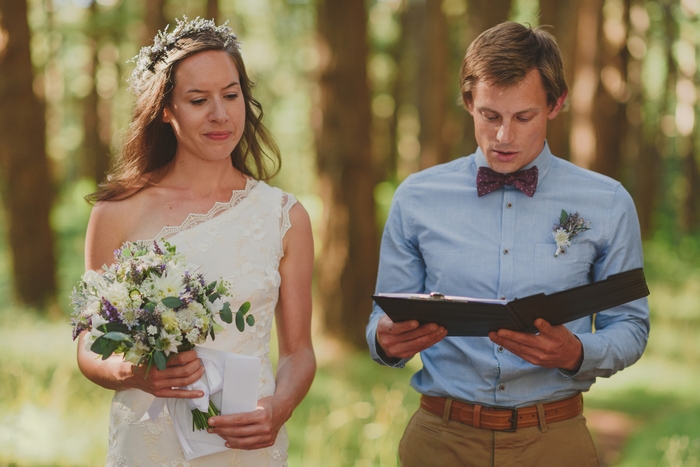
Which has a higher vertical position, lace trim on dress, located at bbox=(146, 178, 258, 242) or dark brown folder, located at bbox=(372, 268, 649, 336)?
lace trim on dress, located at bbox=(146, 178, 258, 242)

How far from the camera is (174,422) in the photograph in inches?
124

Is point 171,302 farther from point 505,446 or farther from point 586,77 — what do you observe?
point 586,77

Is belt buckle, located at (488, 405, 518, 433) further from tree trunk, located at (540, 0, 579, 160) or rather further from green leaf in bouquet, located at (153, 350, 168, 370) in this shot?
tree trunk, located at (540, 0, 579, 160)

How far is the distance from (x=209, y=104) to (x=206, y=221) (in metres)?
0.50

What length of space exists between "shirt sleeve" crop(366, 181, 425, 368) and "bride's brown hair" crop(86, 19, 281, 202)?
2.01 ft

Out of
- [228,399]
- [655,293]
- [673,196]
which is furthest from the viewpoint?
[673,196]

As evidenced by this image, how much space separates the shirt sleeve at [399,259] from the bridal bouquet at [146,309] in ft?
2.65

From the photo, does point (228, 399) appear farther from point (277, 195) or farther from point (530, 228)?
point (530, 228)

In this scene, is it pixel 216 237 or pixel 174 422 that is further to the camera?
pixel 216 237

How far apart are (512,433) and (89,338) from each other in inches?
66.2

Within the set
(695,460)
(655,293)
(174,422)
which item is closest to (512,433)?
(174,422)

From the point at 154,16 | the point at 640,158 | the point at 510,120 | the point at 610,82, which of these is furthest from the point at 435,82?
the point at 640,158

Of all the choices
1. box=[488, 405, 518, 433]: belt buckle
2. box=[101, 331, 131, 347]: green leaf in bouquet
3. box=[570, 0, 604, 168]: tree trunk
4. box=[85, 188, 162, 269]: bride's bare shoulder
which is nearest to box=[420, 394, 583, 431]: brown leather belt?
box=[488, 405, 518, 433]: belt buckle

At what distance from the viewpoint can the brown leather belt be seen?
3201 millimetres
